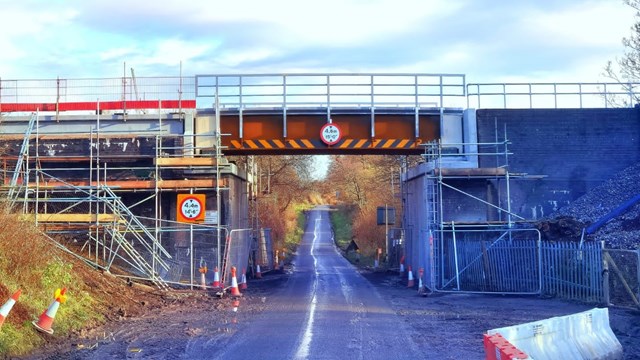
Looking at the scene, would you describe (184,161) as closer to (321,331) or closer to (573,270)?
(321,331)

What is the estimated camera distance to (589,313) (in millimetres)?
10133

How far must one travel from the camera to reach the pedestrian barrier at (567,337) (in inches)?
340

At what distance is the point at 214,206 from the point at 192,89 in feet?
13.8

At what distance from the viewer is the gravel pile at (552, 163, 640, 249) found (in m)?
18.9

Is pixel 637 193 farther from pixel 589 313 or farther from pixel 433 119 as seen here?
pixel 589 313

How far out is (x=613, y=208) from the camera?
70.5 feet

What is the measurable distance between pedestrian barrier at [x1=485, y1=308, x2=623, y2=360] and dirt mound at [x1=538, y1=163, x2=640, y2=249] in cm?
834

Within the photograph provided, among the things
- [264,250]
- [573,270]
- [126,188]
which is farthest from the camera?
[264,250]

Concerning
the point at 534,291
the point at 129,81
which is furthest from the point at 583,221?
the point at 129,81

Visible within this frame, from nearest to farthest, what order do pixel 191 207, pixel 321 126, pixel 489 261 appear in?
pixel 489 261 → pixel 191 207 → pixel 321 126

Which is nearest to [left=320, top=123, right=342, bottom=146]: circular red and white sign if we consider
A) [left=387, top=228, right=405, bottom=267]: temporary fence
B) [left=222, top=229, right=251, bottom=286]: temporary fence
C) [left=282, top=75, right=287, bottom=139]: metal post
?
[left=282, top=75, right=287, bottom=139]: metal post

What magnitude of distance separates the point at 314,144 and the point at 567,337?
1543 centimetres

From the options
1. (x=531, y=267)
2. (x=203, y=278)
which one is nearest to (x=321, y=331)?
(x=531, y=267)

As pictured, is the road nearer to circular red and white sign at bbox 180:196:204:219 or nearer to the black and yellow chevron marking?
circular red and white sign at bbox 180:196:204:219
